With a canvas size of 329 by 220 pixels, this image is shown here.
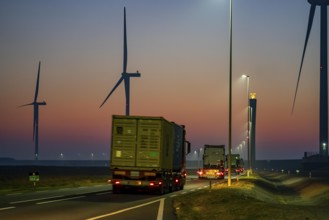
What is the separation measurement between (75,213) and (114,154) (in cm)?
1244

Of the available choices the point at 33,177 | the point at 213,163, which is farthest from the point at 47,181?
the point at 213,163

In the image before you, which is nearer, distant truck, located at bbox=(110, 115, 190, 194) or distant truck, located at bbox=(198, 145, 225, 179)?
distant truck, located at bbox=(110, 115, 190, 194)

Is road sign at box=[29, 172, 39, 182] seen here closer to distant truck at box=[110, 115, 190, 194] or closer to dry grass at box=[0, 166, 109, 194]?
dry grass at box=[0, 166, 109, 194]

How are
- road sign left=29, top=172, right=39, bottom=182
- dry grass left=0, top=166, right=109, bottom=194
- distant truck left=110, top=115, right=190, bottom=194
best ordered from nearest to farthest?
distant truck left=110, top=115, right=190, bottom=194 < road sign left=29, top=172, right=39, bottom=182 < dry grass left=0, top=166, right=109, bottom=194

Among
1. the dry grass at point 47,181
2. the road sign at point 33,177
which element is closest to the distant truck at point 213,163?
the dry grass at point 47,181

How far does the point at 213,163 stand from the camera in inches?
2472

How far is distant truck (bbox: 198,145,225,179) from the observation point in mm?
62125

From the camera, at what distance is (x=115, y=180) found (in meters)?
30.2

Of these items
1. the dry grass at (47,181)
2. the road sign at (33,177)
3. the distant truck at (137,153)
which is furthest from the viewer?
the dry grass at (47,181)

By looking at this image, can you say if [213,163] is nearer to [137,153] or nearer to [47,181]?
[47,181]

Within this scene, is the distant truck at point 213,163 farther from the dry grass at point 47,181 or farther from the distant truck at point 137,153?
the distant truck at point 137,153

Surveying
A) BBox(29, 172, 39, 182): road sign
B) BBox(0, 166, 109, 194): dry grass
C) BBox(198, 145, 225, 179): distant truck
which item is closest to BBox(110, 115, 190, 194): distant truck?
BBox(29, 172, 39, 182): road sign

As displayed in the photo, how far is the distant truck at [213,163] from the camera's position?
62.1m

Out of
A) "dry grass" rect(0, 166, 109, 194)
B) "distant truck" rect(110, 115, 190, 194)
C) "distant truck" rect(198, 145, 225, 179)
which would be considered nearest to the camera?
"distant truck" rect(110, 115, 190, 194)
